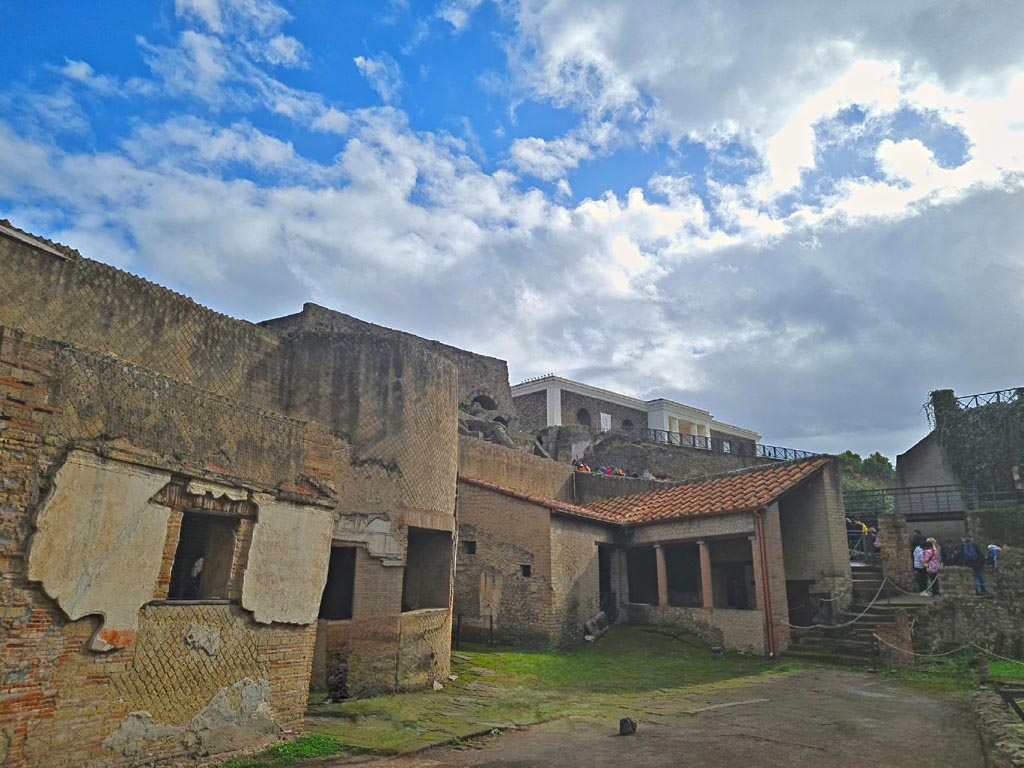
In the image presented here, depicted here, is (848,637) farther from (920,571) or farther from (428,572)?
(428,572)

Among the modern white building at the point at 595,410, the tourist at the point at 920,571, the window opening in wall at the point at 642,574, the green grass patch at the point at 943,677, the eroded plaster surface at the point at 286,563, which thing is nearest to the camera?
the eroded plaster surface at the point at 286,563

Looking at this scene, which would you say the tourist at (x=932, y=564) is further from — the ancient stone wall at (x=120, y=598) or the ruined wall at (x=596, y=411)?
the ruined wall at (x=596, y=411)

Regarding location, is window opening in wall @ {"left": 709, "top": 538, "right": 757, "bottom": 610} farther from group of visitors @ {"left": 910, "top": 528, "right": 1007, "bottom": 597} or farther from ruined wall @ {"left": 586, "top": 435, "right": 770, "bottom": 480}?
ruined wall @ {"left": 586, "top": 435, "right": 770, "bottom": 480}

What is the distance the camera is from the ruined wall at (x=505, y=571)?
1634 cm

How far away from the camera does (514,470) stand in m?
21.8

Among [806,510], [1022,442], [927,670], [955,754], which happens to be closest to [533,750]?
[955,754]

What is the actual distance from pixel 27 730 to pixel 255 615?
2.45 metres

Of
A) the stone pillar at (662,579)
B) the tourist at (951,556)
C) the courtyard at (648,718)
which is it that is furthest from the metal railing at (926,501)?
the courtyard at (648,718)

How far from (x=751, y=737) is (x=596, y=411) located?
35.9m

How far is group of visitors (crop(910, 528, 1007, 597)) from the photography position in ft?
53.0

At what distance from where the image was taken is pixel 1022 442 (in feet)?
82.7

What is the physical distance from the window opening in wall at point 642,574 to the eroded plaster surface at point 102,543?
1475 centimetres

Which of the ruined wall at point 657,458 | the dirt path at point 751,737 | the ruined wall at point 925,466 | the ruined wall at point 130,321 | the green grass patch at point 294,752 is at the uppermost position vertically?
the ruined wall at point 657,458

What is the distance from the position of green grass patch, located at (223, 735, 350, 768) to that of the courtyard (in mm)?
21
